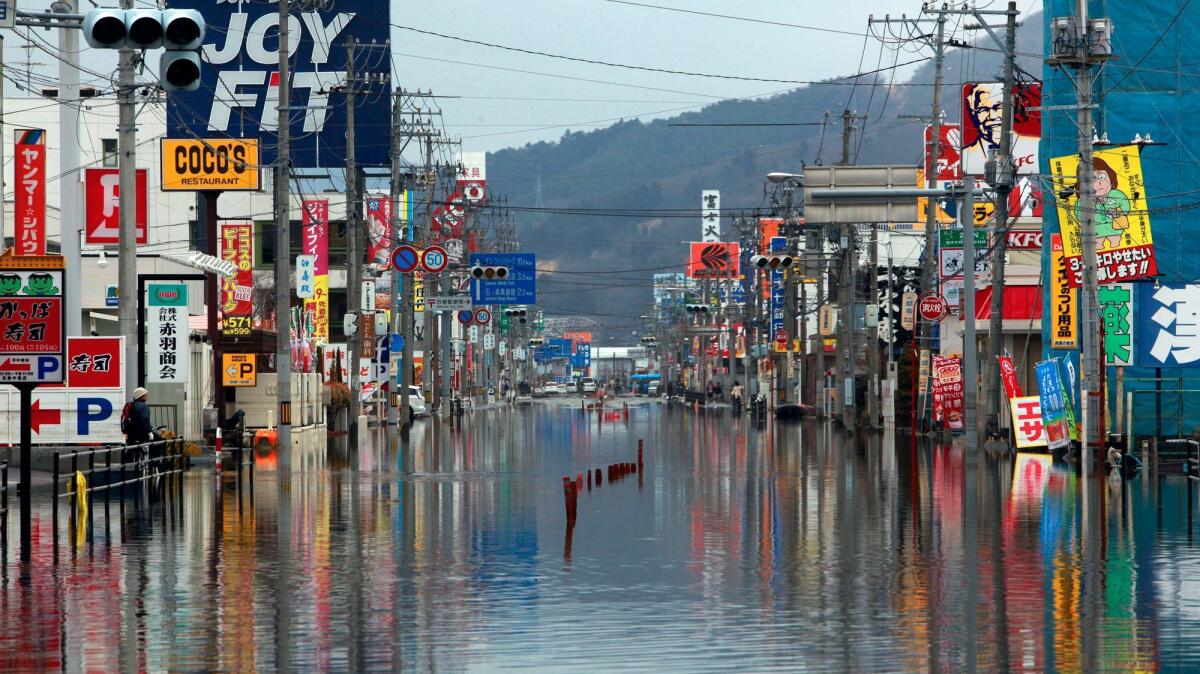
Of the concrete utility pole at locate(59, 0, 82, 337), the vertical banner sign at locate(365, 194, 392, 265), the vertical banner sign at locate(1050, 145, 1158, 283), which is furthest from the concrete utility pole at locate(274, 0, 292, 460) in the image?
the vertical banner sign at locate(365, 194, 392, 265)

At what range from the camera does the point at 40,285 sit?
19.3m

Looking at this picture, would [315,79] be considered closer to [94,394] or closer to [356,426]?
[356,426]

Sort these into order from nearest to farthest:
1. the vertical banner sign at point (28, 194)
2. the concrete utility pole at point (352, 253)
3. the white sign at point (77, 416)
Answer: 1. the white sign at point (77, 416)
2. the vertical banner sign at point (28, 194)
3. the concrete utility pole at point (352, 253)

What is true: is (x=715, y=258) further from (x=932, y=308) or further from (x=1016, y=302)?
(x=932, y=308)

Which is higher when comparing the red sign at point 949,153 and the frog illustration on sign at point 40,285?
the red sign at point 949,153

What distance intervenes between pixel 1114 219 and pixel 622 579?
80.7ft

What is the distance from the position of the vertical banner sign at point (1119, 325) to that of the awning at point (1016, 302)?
2070 centimetres

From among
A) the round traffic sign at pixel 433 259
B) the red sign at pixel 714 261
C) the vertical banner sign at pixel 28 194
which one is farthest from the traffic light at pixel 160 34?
the red sign at pixel 714 261

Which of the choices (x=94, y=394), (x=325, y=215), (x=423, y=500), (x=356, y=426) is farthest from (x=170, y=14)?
(x=325, y=215)

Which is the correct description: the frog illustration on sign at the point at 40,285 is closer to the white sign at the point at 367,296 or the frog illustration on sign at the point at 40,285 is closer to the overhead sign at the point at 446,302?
the white sign at the point at 367,296

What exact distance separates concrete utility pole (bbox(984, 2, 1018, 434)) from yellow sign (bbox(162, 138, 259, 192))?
70.7ft

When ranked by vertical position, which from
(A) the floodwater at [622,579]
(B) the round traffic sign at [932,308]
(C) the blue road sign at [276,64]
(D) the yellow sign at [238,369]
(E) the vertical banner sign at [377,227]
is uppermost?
(C) the blue road sign at [276,64]

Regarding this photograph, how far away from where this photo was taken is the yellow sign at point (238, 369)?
163ft

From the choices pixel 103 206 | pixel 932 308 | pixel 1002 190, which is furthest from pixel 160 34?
pixel 932 308
